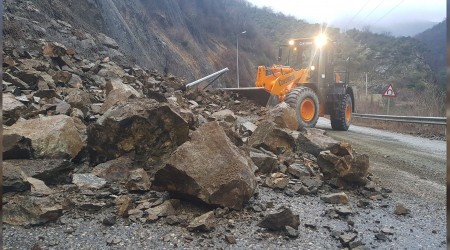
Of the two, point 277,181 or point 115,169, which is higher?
point 115,169

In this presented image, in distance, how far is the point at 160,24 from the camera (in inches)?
1115

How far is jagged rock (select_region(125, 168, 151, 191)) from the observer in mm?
2998

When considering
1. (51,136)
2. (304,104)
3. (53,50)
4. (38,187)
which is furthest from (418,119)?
(38,187)

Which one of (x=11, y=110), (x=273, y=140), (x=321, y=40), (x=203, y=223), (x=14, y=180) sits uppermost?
(x=321, y=40)

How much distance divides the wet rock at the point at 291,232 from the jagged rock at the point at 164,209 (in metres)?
0.83

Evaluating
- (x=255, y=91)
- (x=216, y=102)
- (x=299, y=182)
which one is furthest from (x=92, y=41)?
(x=299, y=182)

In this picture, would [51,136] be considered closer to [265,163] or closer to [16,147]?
[16,147]

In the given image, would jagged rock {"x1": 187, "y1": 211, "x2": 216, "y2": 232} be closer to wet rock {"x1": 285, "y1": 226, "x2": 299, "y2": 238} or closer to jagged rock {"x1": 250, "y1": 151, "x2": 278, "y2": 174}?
wet rock {"x1": 285, "y1": 226, "x2": 299, "y2": 238}

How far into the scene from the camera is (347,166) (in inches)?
137

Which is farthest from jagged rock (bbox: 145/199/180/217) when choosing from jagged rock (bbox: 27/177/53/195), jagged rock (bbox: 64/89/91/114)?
jagged rock (bbox: 64/89/91/114)

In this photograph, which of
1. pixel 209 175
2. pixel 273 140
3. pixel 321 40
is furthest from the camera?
pixel 321 40

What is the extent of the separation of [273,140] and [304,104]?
459 cm

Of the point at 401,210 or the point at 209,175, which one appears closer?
the point at 209,175

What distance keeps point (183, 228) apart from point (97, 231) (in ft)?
1.86
